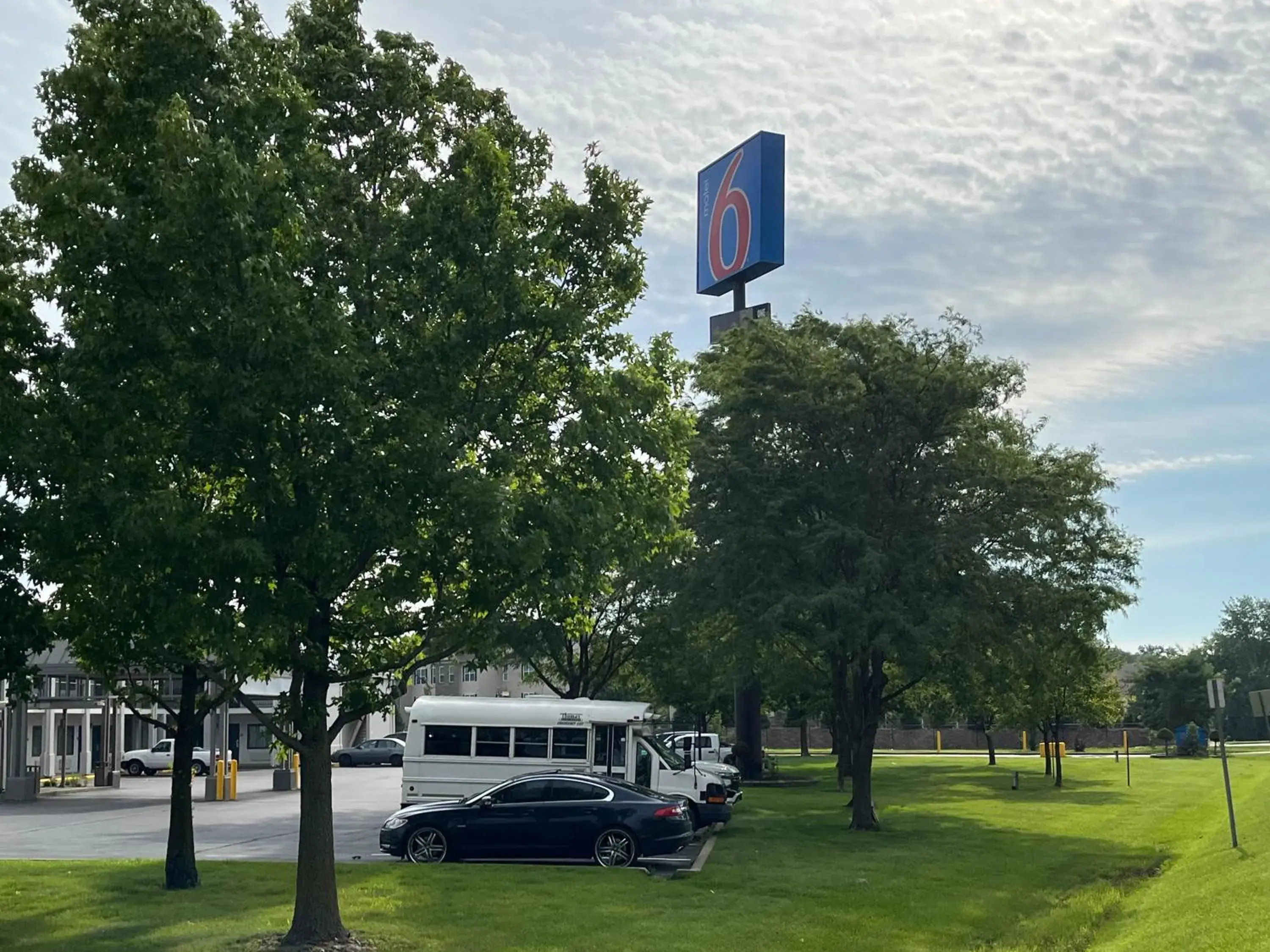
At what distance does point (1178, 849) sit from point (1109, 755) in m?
52.7

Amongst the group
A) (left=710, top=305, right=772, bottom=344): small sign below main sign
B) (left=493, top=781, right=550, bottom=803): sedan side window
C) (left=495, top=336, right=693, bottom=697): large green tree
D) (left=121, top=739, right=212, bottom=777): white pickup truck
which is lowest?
(left=121, top=739, right=212, bottom=777): white pickup truck

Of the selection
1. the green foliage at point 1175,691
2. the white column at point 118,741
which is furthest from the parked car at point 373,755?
the green foliage at point 1175,691

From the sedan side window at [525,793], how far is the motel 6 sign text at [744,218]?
3455 centimetres

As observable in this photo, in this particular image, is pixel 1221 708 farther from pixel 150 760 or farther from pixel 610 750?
pixel 150 760

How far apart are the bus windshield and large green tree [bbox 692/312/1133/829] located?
300cm

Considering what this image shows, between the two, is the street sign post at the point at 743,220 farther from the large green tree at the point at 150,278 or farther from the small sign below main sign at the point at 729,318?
the large green tree at the point at 150,278

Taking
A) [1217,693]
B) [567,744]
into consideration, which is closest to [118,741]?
[567,744]

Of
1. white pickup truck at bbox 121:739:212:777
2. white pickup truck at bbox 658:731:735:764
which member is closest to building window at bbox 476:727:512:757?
white pickup truck at bbox 658:731:735:764

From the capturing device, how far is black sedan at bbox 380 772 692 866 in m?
20.8

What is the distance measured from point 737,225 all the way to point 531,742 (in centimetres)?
3317

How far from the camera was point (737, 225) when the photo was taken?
180ft

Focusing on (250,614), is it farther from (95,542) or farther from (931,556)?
(931,556)

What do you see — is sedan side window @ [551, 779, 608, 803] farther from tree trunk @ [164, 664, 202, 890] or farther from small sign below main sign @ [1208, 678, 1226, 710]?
small sign below main sign @ [1208, 678, 1226, 710]

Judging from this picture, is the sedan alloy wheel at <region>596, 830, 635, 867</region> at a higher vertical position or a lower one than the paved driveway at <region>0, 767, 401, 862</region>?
higher
